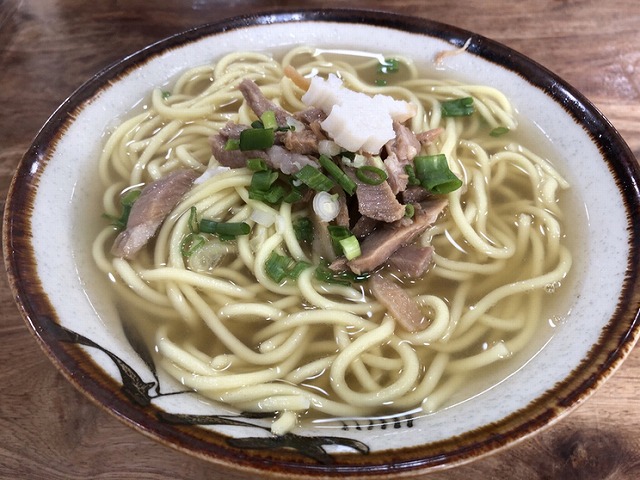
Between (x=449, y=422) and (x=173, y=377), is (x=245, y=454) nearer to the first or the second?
(x=173, y=377)

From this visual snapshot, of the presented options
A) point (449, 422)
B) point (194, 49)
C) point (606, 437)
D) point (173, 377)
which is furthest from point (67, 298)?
point (606, 437)

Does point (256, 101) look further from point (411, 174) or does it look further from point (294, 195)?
point (411, 174)

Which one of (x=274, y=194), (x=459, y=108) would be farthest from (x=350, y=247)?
(x=459, y=108)

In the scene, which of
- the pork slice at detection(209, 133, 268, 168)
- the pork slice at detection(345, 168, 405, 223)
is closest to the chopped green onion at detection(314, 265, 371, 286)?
the pork slice at detection(345, 168, 405, 223)

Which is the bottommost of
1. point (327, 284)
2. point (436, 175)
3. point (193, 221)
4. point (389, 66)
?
point (327, 284)

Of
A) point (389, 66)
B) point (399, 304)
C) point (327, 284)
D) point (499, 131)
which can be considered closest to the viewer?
point (399, 304)

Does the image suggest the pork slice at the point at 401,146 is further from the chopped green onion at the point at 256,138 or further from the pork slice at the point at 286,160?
the chopped green onion at the point at 256,138
